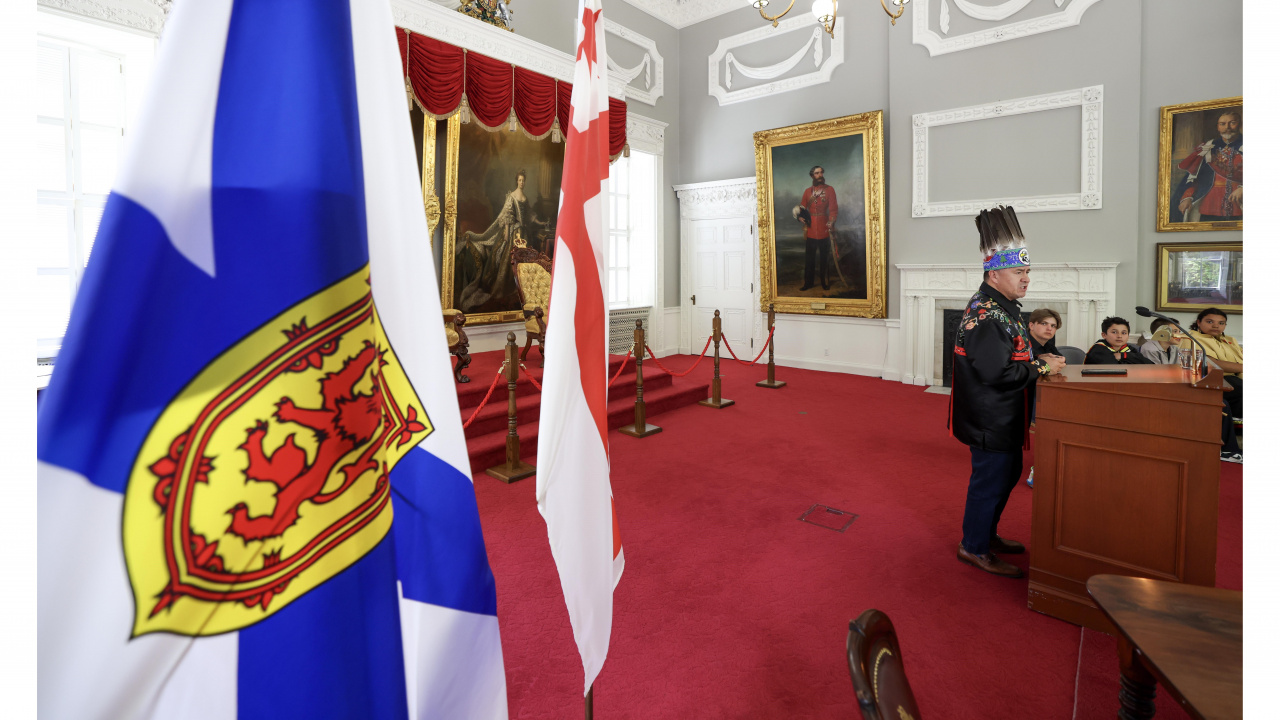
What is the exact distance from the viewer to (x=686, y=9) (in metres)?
10.6

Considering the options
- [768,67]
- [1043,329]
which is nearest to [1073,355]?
[1043,329]

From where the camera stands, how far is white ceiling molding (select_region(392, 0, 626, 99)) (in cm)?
661

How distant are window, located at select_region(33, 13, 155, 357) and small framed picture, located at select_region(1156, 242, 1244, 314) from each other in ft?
34.3

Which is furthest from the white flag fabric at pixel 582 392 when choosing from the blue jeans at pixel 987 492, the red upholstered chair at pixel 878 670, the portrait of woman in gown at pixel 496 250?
the portrait of woman in gown at pixel 496 250

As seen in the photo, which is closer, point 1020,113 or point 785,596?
point 785,596

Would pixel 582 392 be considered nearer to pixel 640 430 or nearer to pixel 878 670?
pixel 878 670

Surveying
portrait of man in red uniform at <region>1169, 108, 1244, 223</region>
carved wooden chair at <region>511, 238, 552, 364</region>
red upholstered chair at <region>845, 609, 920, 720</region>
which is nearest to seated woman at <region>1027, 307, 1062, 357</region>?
red upholstered chair at <region>845, 609, 920, 720</region>

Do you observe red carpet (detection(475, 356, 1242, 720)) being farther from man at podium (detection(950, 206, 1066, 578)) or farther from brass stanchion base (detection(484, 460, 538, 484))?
man at podium (detection(950, 206, 1066, 578))

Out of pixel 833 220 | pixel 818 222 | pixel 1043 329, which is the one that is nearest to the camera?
pixel 1043 329

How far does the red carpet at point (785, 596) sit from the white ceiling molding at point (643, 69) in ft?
22.7

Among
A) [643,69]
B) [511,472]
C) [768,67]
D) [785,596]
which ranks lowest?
[785,596]

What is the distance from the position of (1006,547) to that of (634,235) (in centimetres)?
825

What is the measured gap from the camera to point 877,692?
94 centimetres

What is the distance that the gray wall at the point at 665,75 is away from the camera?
859cm
